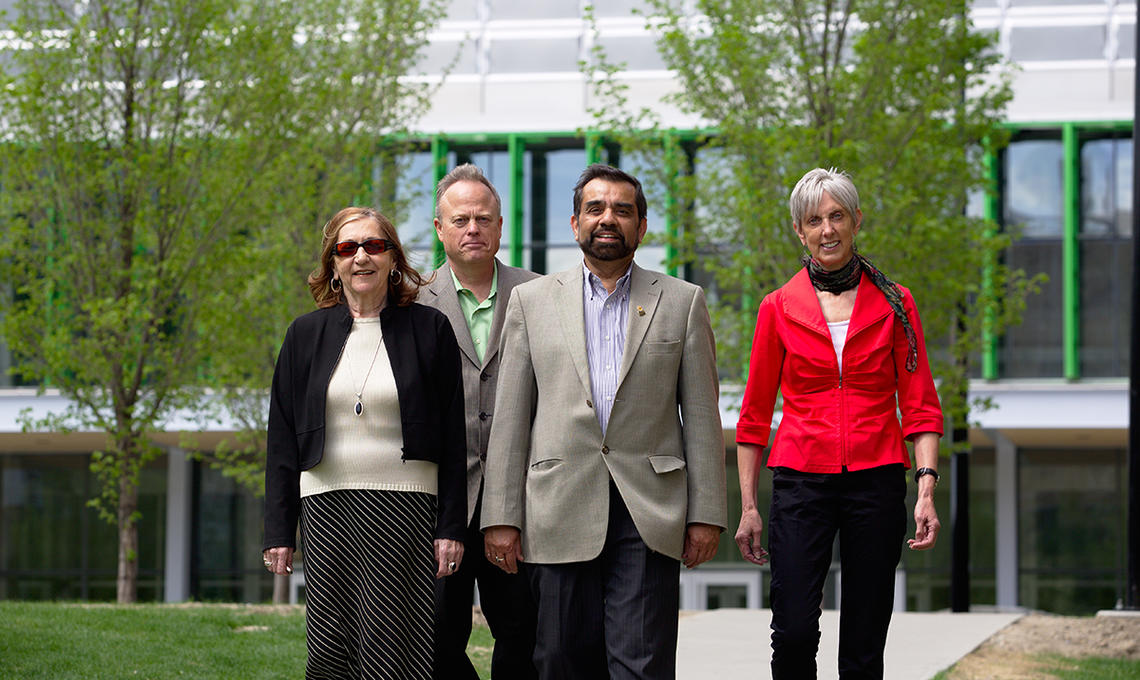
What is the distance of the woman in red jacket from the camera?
5070 mm

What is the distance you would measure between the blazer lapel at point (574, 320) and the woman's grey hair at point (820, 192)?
2.60 ft

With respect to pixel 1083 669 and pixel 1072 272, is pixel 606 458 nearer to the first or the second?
pixel 1083 669

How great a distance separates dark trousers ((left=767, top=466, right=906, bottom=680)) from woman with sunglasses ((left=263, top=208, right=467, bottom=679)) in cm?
113

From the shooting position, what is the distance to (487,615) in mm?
5684

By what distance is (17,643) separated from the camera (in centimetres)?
948

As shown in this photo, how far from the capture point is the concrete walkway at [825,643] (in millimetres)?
9344

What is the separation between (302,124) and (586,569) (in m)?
A: 13.5

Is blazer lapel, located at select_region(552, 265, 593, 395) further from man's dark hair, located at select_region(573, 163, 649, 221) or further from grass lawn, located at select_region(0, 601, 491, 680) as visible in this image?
grass lawn, located at select_region(0, 601, 491, 680)

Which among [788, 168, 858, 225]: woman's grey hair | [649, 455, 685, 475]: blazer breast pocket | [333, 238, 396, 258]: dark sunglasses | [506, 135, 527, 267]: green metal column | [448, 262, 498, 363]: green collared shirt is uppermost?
[506, 135, 527, 267]: green metal column

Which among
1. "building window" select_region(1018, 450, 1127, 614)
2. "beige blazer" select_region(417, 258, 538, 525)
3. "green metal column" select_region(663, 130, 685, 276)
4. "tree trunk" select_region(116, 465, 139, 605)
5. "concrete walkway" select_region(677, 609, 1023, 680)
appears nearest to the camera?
"beige blazer" select_region(417, 258, 538, 525)

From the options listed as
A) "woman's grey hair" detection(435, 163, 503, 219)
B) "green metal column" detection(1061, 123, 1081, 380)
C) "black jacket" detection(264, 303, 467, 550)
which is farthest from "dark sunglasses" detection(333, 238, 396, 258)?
"green metal column" detection(1061, 123, 1081, 380)

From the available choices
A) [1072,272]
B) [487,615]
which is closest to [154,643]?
[487,615]

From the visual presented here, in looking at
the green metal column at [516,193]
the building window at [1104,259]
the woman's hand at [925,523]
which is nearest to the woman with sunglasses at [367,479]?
the woman's hand at [925,523]

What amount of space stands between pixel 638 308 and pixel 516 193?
76.6 ft
